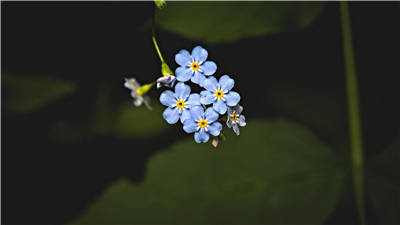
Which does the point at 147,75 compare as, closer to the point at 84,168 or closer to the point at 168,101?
the point at 84,168

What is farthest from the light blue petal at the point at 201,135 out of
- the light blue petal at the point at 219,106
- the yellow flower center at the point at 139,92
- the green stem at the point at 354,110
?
the green stem at the point at 354,110

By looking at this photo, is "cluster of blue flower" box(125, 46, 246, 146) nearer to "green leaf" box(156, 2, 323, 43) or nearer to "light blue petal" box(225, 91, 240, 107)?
"light blue petal" box(225, 91, 240, 107)

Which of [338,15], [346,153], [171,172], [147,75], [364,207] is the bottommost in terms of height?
[364,207]

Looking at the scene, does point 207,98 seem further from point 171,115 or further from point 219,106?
point 171,115

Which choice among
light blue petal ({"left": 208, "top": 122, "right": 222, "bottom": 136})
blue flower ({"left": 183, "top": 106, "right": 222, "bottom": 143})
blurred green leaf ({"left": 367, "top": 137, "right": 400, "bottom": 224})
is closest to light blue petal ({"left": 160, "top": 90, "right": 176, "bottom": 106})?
blue flower ({"left": 183, "top": 106, "right": 222, "bottom": 143})

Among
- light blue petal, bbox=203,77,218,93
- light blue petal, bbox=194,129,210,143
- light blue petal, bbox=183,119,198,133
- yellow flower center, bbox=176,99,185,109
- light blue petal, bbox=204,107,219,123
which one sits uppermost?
light blue petal, bbox=203,77,218,93

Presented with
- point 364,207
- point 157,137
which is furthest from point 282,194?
point 157,137

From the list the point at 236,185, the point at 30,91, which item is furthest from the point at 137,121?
the point at 236,185
